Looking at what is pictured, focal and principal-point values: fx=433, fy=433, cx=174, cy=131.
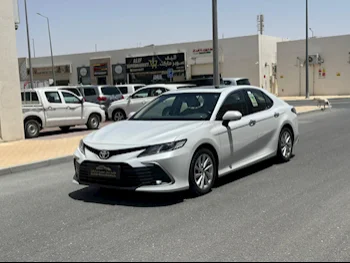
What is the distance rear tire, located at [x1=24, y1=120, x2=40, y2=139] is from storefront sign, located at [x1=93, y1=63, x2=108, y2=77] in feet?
130

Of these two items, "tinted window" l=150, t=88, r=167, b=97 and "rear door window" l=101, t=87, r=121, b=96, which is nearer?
"tinted window" l=150, t=88, r=167, b=97

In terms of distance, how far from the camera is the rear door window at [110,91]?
23156 mm

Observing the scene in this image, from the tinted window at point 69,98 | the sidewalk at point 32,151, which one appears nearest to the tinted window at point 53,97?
the tinted window at point 69,98

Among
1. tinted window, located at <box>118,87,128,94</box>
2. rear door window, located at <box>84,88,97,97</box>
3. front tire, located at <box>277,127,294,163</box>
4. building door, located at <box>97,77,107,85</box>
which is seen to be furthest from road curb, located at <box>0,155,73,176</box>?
building door, located at <box>97,77,107,85</box>

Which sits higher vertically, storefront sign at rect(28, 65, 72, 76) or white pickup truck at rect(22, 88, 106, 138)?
storefront sign at rect(28, 65, 72, 76)

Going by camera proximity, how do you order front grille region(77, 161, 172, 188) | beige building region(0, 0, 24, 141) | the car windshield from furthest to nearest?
beige building region(0, 0, 24, 141), the car windshield, front grille region(77, 161, 172, 188)

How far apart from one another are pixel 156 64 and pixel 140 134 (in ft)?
150

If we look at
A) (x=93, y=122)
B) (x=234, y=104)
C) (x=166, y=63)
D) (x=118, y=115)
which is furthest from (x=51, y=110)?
(x=166, y=63)

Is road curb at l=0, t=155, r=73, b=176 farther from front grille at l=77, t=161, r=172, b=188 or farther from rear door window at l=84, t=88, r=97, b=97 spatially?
rear door window at l=84, t=88, r=97, b=97

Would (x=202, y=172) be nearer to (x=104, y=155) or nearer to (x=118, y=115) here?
(x=104, y=155)

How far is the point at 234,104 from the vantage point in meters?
7.46

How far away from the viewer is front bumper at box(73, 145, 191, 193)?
580 centimetres

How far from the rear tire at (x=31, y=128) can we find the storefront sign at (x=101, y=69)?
39741 millimetres

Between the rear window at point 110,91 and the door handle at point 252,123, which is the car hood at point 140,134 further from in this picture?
the rear window at point 110,91
